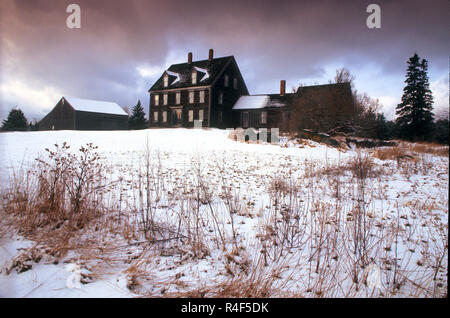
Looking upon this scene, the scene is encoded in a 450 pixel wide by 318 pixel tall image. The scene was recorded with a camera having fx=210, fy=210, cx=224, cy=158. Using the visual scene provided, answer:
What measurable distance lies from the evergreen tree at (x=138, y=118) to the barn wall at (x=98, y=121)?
499 centimetres

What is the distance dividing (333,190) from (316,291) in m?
3.77

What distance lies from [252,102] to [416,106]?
97.9 ft

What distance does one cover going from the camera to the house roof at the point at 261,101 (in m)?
29.1

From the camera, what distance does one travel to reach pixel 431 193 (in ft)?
12.1

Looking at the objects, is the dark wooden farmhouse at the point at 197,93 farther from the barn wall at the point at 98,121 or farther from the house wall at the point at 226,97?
the barn wall at the point at 98,121

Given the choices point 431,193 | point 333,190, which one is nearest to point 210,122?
point 333,190

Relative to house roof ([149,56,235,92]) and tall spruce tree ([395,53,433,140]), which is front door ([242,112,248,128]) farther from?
tall spruce tree ([395,53,433,140])

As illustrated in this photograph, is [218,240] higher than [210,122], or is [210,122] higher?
[210,122]

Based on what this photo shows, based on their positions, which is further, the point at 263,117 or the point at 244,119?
the point at 244,119

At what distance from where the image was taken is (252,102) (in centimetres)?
3119

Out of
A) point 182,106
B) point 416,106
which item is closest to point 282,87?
point 182,106

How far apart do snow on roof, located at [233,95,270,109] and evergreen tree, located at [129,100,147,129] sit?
24.5 metres

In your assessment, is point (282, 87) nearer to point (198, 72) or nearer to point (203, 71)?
point (203, 71)
